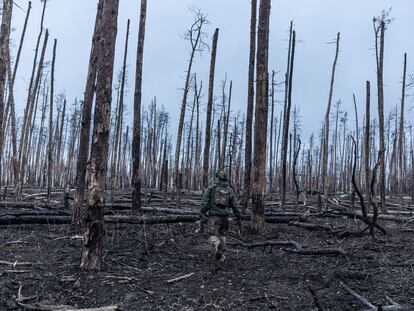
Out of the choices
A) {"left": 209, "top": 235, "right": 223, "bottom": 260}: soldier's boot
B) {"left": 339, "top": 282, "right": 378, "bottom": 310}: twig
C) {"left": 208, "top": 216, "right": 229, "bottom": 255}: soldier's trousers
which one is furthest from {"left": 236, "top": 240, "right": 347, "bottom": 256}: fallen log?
{"left": 339, "top": 282, "right": 378, "bottom": 310}: twig

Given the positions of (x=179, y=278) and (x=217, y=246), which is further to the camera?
(x=217, y=246)

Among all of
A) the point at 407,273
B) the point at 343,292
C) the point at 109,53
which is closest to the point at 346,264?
the point at 407,273

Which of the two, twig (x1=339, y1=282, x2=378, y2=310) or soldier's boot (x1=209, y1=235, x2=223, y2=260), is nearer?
twig (x1=339, y1=282, x2=378, y2=310)

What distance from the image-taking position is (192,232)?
10.0m

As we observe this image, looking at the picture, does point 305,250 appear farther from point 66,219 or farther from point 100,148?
point 66,219

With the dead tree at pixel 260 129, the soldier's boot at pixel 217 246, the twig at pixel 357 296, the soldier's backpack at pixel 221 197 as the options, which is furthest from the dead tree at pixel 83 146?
the twig at pixel 357 296

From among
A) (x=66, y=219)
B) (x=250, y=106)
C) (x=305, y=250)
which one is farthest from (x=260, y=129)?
(x=66, y=219)

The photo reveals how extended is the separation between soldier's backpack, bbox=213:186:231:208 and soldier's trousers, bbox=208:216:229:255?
0.84 feet

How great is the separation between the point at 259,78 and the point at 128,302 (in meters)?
6.86

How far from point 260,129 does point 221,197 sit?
3.41 meters

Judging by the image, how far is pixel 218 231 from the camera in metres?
7.25

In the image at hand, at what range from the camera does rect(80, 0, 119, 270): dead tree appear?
653 centimetres

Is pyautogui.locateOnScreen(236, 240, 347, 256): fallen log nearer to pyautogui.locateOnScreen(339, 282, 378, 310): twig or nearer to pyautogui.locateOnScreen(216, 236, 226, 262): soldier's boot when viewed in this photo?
pyautogui.locateOnScreen(216, 236, 226, 262): soldier's boot

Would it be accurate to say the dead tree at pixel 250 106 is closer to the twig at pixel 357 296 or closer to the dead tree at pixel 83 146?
the dead tree at pixel 83 146
